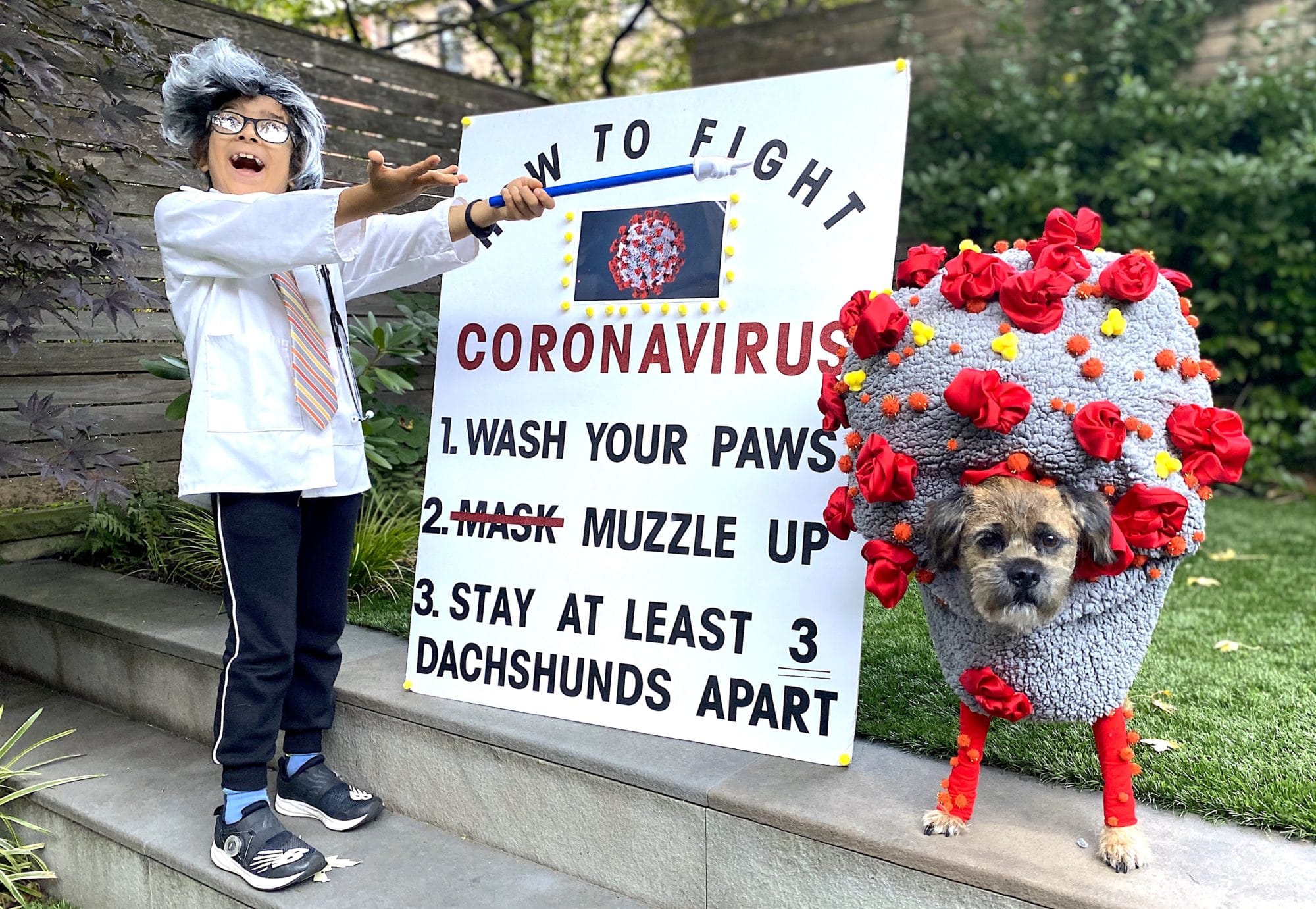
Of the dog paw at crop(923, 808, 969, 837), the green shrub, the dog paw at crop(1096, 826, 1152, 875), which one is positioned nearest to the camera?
the dog paw at crop(1096, 826, 1152, 875)

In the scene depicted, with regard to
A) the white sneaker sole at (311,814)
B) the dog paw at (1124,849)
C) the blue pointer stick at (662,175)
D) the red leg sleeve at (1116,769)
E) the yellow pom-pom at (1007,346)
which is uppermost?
the blue pointer stick at (662,175)

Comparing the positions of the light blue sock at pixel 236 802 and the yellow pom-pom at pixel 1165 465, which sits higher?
the yellow pom-pom at pixel 1165 465

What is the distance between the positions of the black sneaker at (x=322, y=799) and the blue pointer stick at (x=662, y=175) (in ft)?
4.34

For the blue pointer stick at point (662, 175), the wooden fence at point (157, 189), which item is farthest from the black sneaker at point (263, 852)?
the wooden fence at point (157, 189)

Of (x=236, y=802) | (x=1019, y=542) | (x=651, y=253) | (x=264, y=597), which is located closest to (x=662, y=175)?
(x=651, y=253)

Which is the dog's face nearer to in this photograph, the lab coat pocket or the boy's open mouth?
the lab coat pocket

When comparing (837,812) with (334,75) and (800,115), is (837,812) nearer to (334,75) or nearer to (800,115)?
(800,115)

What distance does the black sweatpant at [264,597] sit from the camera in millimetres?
2074

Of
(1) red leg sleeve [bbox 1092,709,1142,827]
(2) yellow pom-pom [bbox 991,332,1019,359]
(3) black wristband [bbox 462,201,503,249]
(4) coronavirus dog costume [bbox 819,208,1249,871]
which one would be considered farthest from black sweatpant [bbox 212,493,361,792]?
(1) red leg sleeve [bbox 1092,709,1142,827]

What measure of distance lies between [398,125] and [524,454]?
2.50 m

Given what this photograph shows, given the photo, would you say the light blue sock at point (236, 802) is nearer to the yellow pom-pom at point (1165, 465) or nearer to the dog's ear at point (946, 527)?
the dog's ear at point (946, 527)

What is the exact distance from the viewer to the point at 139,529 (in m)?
3.67

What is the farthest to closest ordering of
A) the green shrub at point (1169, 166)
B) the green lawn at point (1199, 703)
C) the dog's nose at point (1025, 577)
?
the green shrub at point (1169, 166) → the green lawn at point (1199, 703) → the dog's nose at point (1025, 577)

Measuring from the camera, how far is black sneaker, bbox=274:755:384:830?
2.32 m
